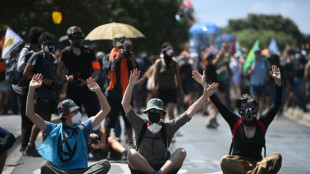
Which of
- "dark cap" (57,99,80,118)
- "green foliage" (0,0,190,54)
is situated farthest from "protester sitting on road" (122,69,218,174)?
"green foliage" (0,0,190,54)

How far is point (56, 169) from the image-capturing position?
26.5 feet

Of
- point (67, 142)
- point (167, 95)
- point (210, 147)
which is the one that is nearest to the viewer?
point (67, 142)

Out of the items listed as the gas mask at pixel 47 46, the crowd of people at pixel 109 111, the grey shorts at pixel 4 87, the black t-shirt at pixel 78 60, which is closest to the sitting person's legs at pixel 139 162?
the crowd of people at pixel 109 111

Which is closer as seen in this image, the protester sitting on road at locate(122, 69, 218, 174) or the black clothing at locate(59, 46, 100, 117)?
the protester sitting on road at locate(122, 69, 218, 174)

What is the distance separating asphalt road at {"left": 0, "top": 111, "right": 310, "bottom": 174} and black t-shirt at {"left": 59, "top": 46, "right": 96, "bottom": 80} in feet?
4.87

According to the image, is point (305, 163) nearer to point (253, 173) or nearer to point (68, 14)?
point (253, 173)

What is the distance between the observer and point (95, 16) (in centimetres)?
2577

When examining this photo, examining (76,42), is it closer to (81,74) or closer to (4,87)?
(81,74)

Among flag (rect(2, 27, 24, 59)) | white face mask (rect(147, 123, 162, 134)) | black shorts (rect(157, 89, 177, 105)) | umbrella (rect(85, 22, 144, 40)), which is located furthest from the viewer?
flag (rect(2, 27, 24, 59))

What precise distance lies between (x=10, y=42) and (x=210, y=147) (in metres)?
4.89

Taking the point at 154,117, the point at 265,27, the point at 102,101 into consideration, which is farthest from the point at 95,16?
the point at 265,27

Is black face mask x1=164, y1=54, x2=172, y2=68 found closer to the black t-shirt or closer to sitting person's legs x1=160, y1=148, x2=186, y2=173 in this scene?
the black t-shirt

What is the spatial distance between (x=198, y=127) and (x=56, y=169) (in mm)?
10641

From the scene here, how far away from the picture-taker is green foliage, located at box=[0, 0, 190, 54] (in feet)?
55.9
